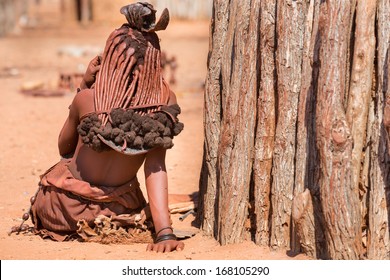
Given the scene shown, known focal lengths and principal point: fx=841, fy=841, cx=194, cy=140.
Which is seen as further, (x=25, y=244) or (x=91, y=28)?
(x=91, y=28)

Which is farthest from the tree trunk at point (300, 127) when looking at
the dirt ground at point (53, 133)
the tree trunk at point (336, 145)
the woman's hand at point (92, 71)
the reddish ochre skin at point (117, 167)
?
the woman's hand at point (92, 71)

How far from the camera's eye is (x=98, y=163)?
4824 mm

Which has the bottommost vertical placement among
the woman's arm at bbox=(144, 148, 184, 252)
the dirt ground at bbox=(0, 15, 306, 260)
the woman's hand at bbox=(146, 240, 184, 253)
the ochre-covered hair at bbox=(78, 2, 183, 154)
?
the dirt ground at bbox=(0, 15, 306, 260)

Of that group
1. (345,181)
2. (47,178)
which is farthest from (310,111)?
(47,178)

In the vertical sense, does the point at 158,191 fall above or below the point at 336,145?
below

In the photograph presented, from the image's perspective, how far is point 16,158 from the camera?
298 inches

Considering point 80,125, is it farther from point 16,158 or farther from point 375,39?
point 16,158

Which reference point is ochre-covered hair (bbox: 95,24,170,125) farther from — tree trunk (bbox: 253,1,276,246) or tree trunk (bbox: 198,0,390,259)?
tree trunk (bbox: 253,1,276,246)

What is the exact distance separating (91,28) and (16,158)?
50.6 ft

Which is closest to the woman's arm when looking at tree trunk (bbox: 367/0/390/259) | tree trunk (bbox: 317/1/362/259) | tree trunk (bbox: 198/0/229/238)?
tree trunk (bbox: 198/0/229/238)

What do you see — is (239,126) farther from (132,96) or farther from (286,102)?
(132,96)

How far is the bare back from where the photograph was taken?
4742 millimetres

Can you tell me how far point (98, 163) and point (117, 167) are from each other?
111 millimetres

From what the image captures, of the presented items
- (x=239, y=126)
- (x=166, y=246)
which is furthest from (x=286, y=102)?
(x=166, y=246)
